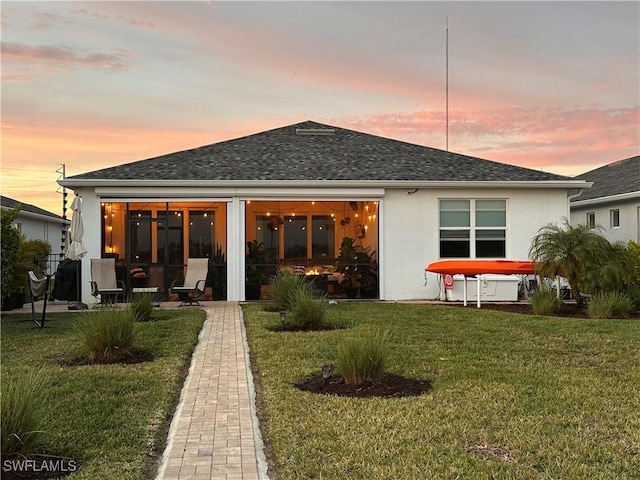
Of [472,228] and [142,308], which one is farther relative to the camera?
[472,228]

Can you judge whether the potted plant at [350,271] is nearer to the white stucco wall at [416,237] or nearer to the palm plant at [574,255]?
the white stucco wall at [416,237]

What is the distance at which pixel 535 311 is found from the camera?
1274cm

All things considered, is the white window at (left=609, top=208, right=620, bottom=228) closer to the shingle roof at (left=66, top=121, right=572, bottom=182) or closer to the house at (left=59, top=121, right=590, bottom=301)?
the house at (left=59, top=121, right=590, bottom=301)

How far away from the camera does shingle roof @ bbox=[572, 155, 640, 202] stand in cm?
1891

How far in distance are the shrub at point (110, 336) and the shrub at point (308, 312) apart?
3.17 m

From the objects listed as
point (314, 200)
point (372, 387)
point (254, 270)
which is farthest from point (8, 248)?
point (372, 387)

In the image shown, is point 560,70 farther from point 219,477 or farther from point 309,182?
point 219,477

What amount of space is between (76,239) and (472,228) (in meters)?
10.4

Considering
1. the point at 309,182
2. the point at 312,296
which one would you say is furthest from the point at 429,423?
the point at 309,182

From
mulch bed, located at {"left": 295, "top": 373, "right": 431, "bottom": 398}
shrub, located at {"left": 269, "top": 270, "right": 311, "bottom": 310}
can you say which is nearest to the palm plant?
shrub, located at {"left": 269, "top": 270, "right": 311, "bottom": 310}

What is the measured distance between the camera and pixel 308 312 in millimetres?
10242

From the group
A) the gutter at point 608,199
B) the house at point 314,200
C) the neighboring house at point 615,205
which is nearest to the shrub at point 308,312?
the house at point 314,200

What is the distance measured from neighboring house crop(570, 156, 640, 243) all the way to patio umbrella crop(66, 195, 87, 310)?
1413cm

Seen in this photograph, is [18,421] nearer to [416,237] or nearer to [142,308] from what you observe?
[142,308]
